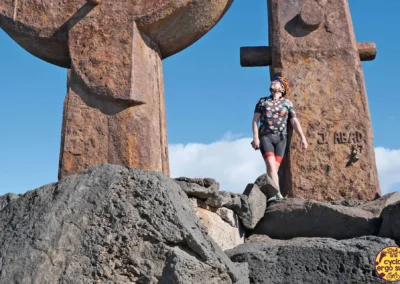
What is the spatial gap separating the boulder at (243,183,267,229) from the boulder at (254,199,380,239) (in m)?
0.06

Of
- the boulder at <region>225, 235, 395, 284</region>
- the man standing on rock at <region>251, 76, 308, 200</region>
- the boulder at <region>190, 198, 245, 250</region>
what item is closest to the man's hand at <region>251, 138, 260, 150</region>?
the man standing on rock at <region>251, 76, 308, 200</region>

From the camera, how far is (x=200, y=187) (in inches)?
173

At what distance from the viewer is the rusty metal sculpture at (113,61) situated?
18.7 ft

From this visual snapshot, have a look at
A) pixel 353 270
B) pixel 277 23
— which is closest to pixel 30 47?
pixel 277 23

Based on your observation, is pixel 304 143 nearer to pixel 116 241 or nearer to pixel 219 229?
pixel 219 229

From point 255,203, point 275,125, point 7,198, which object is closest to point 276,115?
point 275,125

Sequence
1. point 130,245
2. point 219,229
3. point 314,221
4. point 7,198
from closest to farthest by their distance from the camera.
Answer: point 130,245
point 7,198
point 219,229
point 314,221

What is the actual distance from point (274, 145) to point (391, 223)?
1.74m

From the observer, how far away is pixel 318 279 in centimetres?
367

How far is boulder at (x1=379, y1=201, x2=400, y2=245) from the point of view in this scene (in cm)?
415

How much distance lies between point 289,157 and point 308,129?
1.01 ft

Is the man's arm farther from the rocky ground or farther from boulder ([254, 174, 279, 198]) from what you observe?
the rocky ground

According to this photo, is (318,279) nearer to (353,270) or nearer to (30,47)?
(353,270)

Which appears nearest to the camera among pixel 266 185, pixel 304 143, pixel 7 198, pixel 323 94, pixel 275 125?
pixel 7 198
